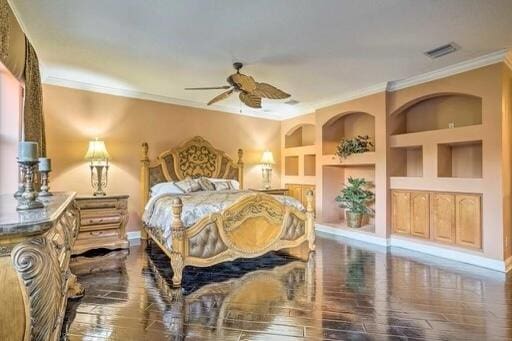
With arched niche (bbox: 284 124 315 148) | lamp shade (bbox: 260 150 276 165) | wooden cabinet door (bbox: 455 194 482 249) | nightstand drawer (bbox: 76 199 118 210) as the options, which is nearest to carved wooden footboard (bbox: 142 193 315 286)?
nightstand drawer (bbox: 76 199 118 210)

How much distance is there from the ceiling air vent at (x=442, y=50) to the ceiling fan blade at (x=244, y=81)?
236 centimetres

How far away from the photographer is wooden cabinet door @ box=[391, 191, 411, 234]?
5.23 m

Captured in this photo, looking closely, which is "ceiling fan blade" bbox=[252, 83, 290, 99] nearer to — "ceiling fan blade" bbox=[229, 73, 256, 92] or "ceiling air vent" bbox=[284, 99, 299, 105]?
"ceiling fan blade" bbox=[229, 73, 256, 92]

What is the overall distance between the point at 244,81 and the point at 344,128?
12.9 ft

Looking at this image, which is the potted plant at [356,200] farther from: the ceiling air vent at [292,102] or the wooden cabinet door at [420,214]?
the ceiling air vent at [292,102]

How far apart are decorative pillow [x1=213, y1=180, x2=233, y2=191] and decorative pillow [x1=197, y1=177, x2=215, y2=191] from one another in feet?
0.35

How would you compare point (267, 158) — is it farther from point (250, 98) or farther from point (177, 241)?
point (177, 241)

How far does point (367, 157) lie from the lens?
230 inches

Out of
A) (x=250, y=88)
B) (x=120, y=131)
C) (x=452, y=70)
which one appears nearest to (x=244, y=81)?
(x=250, y=88)

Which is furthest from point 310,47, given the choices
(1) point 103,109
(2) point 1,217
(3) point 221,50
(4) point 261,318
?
(1) point 103,109

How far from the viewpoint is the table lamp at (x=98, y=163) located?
16.3ft

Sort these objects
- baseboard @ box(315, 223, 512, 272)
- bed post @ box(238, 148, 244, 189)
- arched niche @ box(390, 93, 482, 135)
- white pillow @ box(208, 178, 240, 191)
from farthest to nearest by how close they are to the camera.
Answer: bed post @ box(238, 148, 244, 189) → white pillow @ box(208, 178, 240, 191) → arched niche @ box(390, 93, 482, 135) → baseboard @ box(315, 223, 512, 272)

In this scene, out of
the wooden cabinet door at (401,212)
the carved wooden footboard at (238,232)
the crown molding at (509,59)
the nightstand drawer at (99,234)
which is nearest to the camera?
the carved wooden footboard at (238,232)

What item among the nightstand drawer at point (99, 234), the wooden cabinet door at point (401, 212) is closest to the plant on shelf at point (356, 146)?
the wooden cabinet door at point (401, 212)
